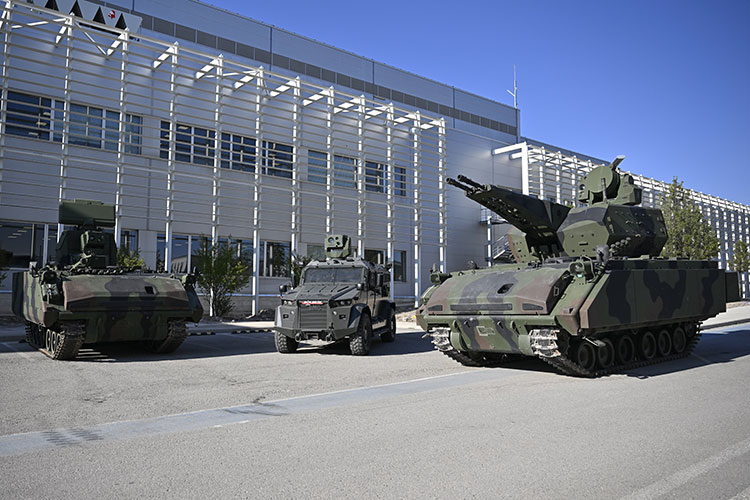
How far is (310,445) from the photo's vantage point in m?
5.12

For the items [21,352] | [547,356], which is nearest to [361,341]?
[547,356]

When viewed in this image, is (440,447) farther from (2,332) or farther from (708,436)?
(2,332)

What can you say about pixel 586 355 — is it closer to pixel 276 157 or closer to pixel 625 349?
pixel 625 349

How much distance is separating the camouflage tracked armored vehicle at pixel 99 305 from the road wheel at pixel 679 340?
31.0 ft

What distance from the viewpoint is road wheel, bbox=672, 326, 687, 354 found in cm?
1159

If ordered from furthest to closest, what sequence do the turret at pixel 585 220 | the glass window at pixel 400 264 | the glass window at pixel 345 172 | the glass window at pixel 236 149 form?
the glass window at pixel 400 264, the glass window at pixel 345 172, the glass window at pixel 236 149, the turret at pixel 585 220

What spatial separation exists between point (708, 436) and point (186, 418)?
5.09 m

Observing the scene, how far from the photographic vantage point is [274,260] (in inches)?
1021

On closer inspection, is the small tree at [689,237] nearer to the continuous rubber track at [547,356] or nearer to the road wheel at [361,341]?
the continuous rubber track at [547,356]

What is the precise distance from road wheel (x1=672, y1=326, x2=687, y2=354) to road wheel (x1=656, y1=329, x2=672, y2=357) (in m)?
0.13

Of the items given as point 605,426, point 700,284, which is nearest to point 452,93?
point 700,284

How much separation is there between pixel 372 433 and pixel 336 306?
22.2 feet

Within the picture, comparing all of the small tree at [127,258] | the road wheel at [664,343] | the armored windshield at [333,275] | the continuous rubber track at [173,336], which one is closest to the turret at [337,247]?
the armored windshield at [333,275]

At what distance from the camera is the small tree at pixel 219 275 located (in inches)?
Answer: 819
